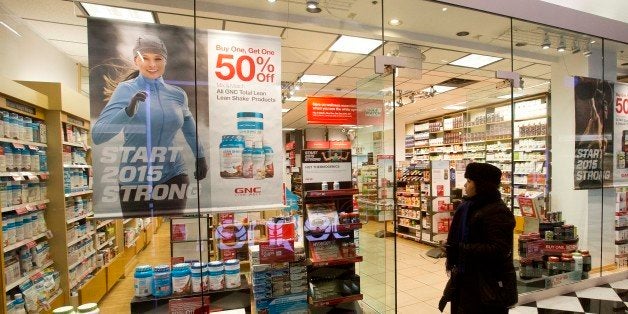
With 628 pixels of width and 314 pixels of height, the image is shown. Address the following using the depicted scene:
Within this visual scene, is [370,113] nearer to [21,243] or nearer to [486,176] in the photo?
[486,176]

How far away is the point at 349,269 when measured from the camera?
3707 mm

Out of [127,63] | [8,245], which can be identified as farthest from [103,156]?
[8,245]

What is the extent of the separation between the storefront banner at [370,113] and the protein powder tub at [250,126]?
169 inches

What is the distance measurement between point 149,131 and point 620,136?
6.47m

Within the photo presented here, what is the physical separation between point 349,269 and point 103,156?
2699 millimetres

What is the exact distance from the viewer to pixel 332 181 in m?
3.71

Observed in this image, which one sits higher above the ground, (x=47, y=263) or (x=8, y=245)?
(x=8, y=245)

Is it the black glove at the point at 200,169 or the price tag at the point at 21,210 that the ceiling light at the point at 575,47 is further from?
the price tag at the point at 21,210

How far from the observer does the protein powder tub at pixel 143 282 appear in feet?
8.34

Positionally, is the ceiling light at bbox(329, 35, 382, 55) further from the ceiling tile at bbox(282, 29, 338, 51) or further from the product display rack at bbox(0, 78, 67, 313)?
the product display rack at bbox(0, 78, 67, 313)

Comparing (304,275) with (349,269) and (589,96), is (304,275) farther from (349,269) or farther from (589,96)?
(589,96)

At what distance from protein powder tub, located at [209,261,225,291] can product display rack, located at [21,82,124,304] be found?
4.40 feet

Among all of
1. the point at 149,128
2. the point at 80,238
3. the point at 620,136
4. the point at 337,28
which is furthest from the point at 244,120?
the point at 620,136

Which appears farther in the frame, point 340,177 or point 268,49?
point 340,177
